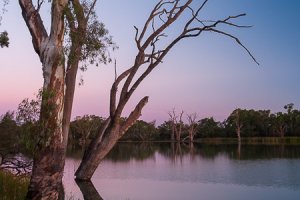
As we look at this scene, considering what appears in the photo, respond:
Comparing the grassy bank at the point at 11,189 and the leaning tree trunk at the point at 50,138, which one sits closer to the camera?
the leaning tree trunk at the point at 50,138

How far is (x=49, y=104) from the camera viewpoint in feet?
28.3

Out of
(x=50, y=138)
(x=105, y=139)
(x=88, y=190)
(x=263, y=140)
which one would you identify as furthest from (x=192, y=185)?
(x=263, y=140)

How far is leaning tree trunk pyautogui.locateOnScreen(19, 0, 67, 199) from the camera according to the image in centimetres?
839

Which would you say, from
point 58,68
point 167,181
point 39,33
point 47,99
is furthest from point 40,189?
point 167,181

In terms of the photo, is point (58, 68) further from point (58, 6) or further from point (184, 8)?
point (184, 8)

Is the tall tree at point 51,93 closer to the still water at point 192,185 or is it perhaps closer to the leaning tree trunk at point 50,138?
the leaning tree trunk at point 50,138

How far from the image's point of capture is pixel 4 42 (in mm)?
12062

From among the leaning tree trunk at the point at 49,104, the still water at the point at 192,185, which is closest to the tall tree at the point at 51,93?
the leaning tree trunk at the point at 49,104

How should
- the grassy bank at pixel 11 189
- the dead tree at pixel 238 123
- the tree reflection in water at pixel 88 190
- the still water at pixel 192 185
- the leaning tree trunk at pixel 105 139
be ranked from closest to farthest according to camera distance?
the grassy bank at pixel 11 189 < the tree reflection in water at pixel 88 190 < the still water at pixel 192 185 < the leaning tree trunk at pixel 105 139 < the dead tree at pixel 238 123

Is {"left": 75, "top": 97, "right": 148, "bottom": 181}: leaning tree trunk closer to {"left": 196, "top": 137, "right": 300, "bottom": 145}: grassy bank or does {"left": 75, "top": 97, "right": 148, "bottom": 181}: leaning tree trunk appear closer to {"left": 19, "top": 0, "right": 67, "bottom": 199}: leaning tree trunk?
{"left": 19, "top": 0, "right": 67, "bottom": 199}: leaning tree trunk

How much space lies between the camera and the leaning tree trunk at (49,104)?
8394 millimetres

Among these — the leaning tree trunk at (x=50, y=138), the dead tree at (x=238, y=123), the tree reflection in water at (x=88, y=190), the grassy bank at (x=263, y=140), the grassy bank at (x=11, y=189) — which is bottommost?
the tree reflection in water at (x=88, y=190)

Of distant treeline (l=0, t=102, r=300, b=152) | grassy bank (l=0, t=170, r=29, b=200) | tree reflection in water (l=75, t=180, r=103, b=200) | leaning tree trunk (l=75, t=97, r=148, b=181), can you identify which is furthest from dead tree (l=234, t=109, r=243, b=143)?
grassy bank (l=0, t=170, r=29, b=200)

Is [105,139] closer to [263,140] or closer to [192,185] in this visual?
[192,185]
